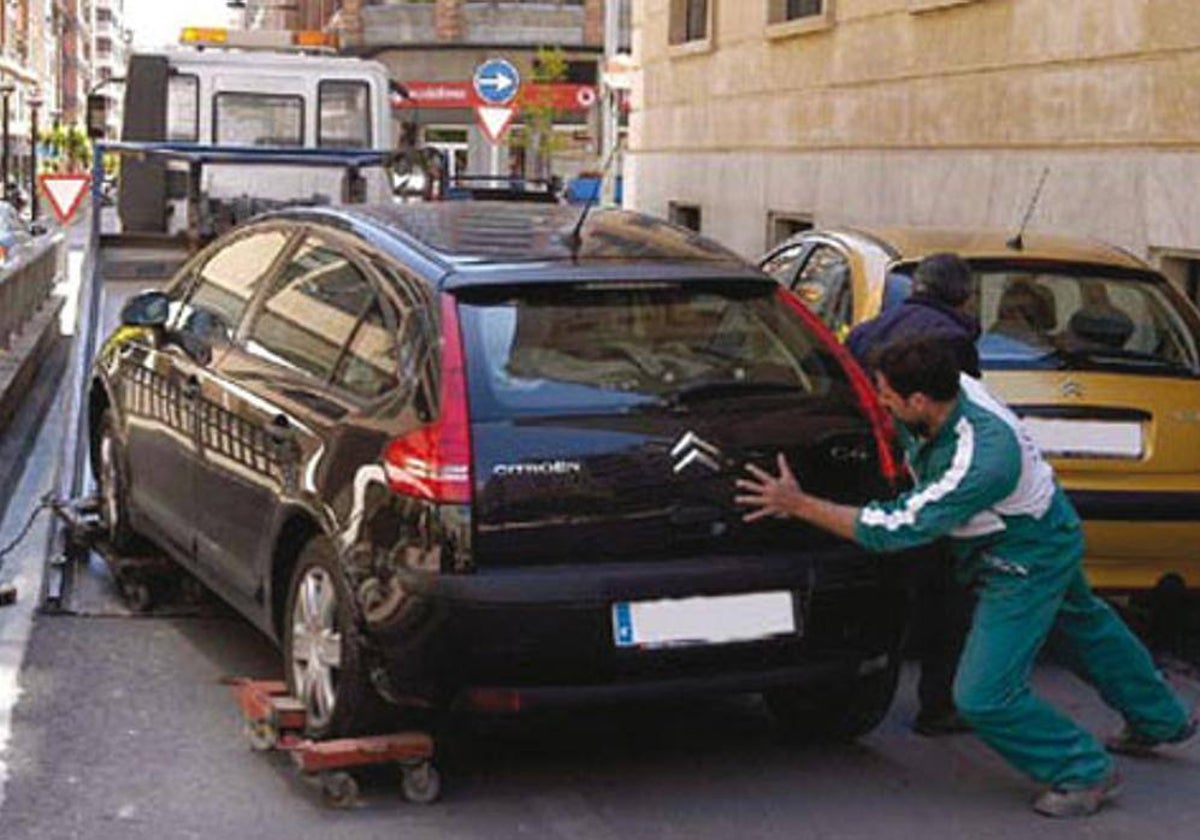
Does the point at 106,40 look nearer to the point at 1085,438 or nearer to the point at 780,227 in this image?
the point at 780,227

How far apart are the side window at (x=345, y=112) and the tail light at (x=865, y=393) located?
12.1 metres

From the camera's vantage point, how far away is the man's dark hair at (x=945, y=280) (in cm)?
637

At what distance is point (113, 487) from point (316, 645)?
2726mm

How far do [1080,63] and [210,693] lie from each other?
324 inches

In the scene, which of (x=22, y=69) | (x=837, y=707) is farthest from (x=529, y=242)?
(x=22, y=69)

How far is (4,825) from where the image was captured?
5164 millimetres

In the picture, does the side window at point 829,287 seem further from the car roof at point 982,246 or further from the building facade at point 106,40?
the building facade at point 106,40

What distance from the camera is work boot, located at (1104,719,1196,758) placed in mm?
5875

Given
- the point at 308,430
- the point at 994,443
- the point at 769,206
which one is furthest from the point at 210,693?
the point at 769,206

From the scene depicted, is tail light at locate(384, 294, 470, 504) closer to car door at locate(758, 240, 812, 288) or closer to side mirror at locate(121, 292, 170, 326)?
side mirror at locate(121, 292, 170, 326)

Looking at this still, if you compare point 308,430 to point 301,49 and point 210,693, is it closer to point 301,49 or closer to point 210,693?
point 210,693

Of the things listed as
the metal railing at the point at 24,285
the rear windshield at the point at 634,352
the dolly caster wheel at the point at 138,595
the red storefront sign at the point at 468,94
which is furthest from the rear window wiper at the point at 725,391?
the red storefront sign at the point at 468,94

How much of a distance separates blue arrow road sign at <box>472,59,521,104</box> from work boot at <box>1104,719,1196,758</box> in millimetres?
18998

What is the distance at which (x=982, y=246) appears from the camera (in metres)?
7.62
